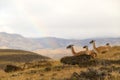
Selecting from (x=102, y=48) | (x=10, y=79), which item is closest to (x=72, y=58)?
(x=10, y=79)

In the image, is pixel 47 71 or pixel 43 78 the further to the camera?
pixel 47 71

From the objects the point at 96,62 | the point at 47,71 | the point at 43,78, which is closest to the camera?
the point at 43,78

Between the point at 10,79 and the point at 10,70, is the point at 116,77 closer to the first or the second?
the point at 10,79

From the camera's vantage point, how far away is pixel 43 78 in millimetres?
22297

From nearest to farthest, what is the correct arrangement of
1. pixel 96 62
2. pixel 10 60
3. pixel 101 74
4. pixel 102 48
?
pixel 101 74, pixel 96 62, pixel 102 48, pixel 10 60

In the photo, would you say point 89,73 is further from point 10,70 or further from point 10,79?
point 10,70

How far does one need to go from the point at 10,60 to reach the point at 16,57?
511cm

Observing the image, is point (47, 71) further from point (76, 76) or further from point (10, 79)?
point (76, 76)

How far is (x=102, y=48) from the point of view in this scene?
49.5m

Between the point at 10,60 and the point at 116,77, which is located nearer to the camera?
the point at 116,77

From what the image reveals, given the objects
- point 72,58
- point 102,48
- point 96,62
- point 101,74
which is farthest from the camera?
point 102,48

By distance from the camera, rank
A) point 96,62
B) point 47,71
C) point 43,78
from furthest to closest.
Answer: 1. point 96,62
2. point 47,71
3. point 43,78

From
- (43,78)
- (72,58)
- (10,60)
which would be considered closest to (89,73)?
(43,78)

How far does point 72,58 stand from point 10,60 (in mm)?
71836
